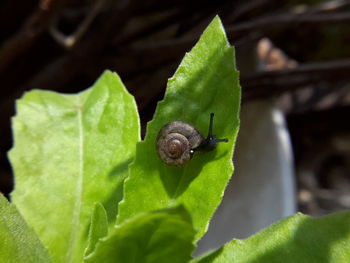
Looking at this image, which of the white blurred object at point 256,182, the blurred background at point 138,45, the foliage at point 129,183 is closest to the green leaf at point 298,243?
the foliage at point 129,183

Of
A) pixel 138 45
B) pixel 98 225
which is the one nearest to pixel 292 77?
pixel 138 45

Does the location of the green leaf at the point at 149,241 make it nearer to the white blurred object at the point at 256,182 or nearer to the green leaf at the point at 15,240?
the green leaf at the point at 15,240

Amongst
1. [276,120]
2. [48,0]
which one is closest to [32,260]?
[48,0]

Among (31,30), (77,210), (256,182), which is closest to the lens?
(77,210)

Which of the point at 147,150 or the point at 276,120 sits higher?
the point at 147,150

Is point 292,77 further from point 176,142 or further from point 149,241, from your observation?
point 149,241

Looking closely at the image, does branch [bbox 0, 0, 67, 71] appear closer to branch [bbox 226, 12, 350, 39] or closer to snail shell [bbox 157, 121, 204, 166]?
branch [bbox 226, 12, 350, 39]

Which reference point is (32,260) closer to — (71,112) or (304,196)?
(71,112)
